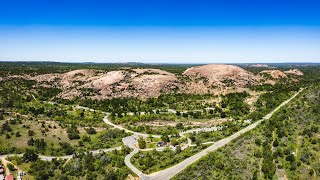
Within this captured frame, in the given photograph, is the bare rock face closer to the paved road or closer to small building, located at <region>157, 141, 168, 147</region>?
the paved road

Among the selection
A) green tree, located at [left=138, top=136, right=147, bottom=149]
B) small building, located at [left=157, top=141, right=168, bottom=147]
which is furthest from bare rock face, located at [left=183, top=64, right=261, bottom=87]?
green tree, located at [left=138, top=136, right=147, bottom=149]

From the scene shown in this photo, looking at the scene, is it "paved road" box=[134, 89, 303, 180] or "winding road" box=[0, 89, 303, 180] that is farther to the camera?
"winding road" box=[0, 89, 303, 180]

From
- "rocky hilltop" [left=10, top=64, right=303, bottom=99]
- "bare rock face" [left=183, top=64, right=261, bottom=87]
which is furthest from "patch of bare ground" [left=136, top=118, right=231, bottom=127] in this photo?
"bare rock face" [left=183, top=64, right=261, bottom=87]

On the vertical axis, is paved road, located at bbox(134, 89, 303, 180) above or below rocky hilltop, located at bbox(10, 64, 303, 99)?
below

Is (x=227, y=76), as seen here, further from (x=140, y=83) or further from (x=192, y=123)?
(x=192, y=123)

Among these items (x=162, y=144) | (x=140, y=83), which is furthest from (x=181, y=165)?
(x=140, y=83)

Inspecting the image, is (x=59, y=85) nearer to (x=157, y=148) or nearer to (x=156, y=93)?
(x=156, y=93)

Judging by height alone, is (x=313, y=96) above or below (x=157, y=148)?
above

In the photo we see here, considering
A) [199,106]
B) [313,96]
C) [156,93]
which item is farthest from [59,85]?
[313,96]

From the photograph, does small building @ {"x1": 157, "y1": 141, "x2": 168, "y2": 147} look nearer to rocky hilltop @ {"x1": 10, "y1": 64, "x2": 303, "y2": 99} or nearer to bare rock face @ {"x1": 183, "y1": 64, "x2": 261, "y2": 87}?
rocky hilltop @ {"x1": 10, "y1": 64, "x2": 303, "y2": 99}

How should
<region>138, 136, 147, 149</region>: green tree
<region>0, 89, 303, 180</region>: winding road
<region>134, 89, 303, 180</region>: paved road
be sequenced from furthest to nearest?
1. <region>138, 136, 147, 149</region>: green tree
2. <region>0, 89, 303, 180</region>: winding road
3. <region>134, 89, 303, 180</region>: paved road

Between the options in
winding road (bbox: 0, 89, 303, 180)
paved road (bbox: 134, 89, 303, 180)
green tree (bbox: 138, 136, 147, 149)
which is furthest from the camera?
green tree (bbox: 138, 136, 147, 149)
